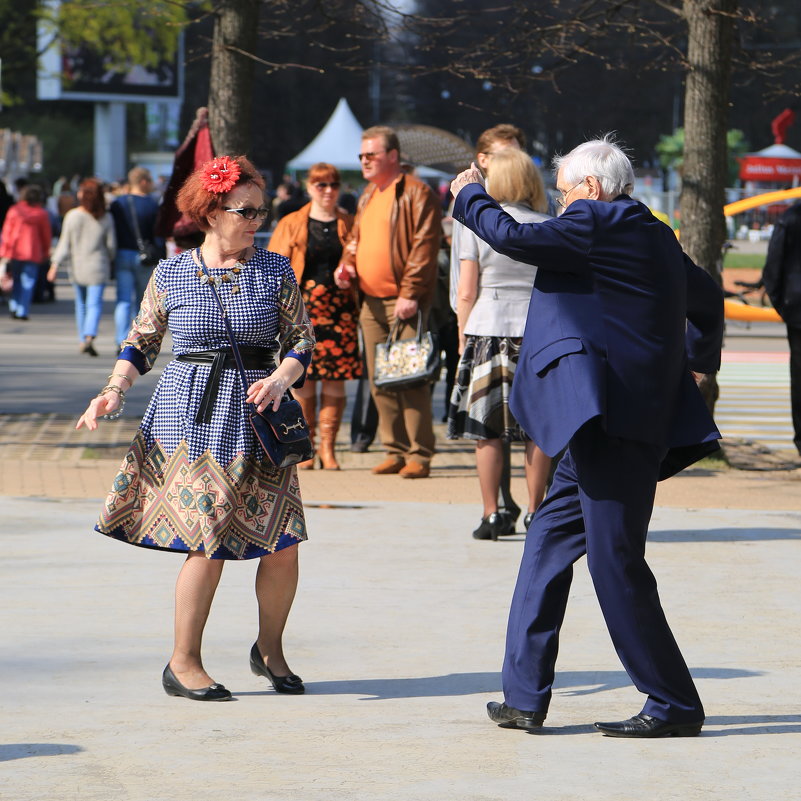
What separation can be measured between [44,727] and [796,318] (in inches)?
282

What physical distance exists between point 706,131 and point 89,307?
27.4 ft

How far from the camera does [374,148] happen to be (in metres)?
9.32

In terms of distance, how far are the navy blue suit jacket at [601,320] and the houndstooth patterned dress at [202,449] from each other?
83 cm

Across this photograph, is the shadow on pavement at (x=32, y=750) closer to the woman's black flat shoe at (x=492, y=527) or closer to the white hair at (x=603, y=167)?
the white hair at (x=603, y=167)

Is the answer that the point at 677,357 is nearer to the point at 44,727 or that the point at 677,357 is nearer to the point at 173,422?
the point at 173,422

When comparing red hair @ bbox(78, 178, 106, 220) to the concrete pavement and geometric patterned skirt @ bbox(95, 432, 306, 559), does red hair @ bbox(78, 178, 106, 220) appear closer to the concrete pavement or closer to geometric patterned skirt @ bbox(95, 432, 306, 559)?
the concrete pavement

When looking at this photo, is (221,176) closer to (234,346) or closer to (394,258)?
(234,346)

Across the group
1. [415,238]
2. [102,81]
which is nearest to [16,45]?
[102,81]

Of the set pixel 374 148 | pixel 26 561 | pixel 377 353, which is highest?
pixel 374 148

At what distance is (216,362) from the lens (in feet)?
16.2

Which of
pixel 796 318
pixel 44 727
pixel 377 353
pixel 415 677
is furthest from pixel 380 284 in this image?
pixel 44 727

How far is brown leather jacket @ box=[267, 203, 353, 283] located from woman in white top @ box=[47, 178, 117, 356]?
7461mm

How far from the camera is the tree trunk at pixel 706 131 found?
10375mm

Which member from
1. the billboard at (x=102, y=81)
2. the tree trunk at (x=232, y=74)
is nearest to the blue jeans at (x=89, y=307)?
the tree trunk at (x=232, y=74)
